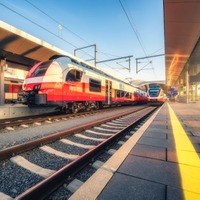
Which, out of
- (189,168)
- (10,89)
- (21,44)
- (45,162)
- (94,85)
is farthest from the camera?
(10,89)

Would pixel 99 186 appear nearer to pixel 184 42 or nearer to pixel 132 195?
pixel 132 195

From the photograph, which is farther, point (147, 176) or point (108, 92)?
point (108, 92)

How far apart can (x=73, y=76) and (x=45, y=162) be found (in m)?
6.57

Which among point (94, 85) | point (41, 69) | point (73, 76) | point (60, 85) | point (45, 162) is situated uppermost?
point (41, 69)

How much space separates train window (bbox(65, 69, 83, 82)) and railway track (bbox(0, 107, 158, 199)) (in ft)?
15.3

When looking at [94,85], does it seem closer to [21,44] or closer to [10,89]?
[21,44]

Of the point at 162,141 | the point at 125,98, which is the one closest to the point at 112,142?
the point at 162,141

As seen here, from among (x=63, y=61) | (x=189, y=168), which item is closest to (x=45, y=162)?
(x=189, y=168)

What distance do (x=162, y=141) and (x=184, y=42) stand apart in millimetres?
15545

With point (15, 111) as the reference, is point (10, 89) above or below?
above

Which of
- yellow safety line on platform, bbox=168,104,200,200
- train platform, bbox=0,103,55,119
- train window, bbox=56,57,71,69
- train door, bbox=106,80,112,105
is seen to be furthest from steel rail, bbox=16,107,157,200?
train door, bbox=106,80,112,105

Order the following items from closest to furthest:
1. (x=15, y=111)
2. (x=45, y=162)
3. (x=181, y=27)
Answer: (x=45, y=162), (x=15, y=111), (x=181, y=27)

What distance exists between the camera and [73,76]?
878 centimetres

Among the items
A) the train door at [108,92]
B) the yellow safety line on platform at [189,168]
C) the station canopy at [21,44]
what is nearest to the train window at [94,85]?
the train door at [108,92]
